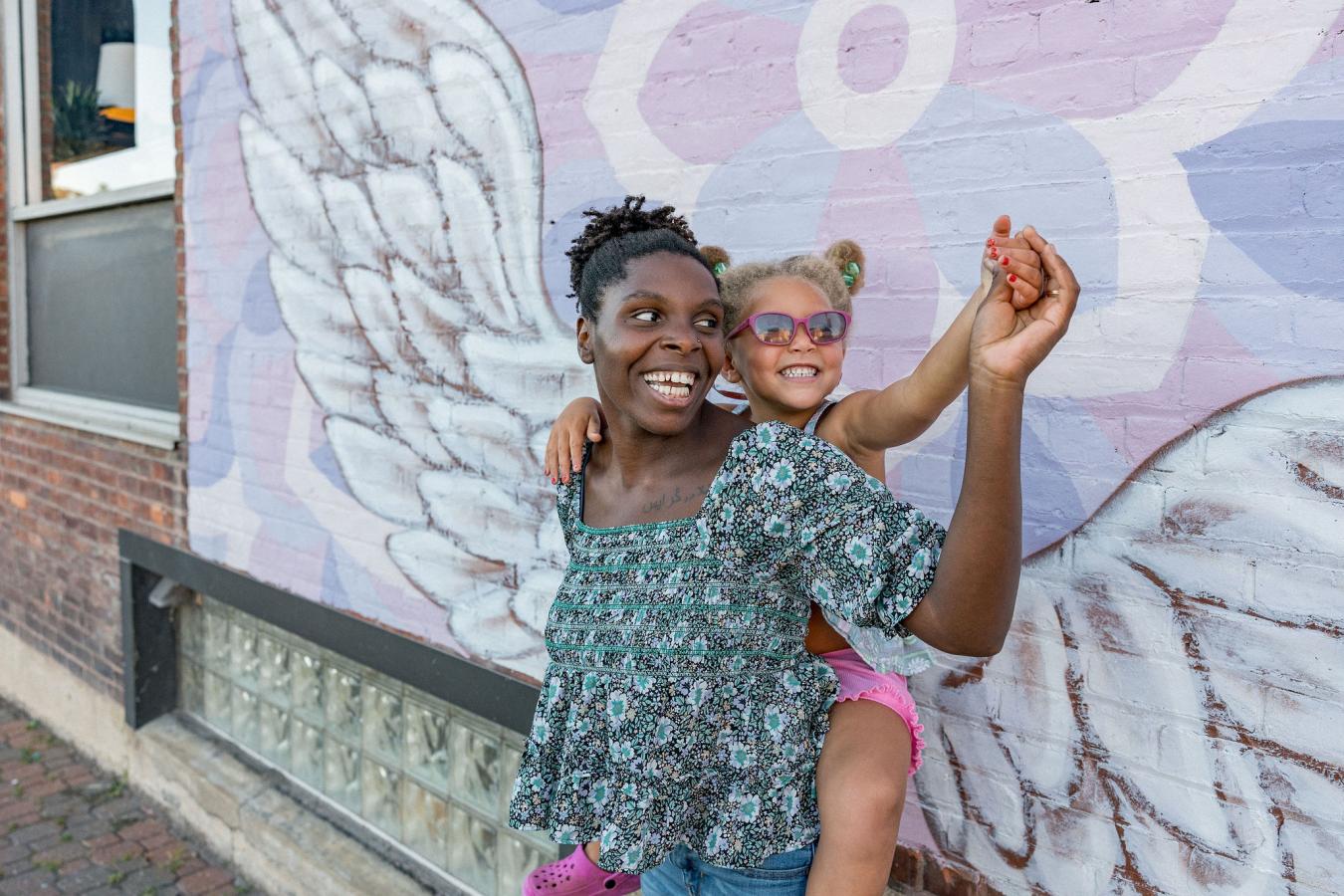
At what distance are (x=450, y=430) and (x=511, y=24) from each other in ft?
4.13

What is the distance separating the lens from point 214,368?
13.7ft

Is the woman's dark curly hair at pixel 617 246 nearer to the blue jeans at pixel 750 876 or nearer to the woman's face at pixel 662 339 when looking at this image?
the woman's face at pixel 662 339

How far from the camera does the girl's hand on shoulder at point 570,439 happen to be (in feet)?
6.19

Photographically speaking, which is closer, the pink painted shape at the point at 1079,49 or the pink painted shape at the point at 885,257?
the pink painted shape at the point at 1079,49

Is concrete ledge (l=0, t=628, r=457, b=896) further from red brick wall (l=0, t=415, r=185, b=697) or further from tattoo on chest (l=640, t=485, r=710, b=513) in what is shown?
tattoo on chest (l=640, t=485, r=710, b=513)

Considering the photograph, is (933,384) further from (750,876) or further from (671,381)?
(750,876)

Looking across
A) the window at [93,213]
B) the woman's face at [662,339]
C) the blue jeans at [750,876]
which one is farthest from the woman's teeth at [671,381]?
the window at [93,213]

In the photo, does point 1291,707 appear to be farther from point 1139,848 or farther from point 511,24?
point 511,24

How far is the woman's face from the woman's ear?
0.09m

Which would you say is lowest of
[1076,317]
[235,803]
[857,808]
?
[235,803]

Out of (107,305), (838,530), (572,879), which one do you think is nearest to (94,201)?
(107,305)

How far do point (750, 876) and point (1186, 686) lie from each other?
0.88 metres

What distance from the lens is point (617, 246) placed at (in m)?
1.68

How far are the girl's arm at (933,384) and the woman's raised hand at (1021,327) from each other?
0.01 meters
